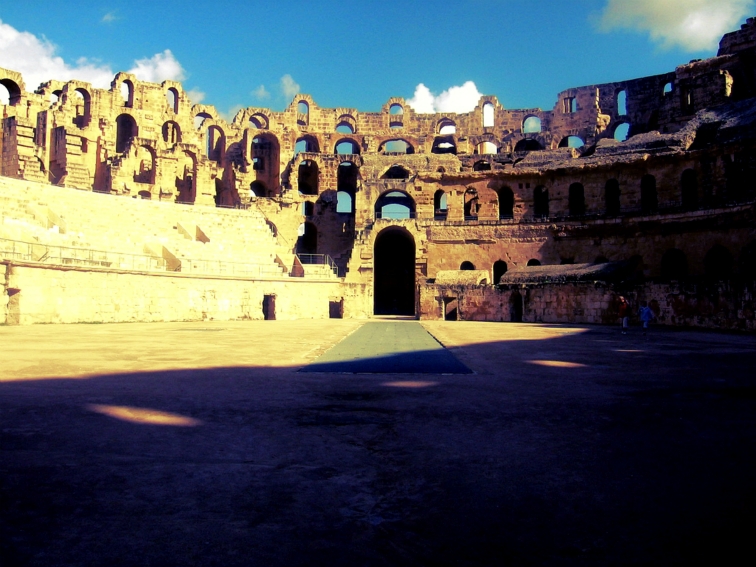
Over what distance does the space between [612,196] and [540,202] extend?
13.9 feet

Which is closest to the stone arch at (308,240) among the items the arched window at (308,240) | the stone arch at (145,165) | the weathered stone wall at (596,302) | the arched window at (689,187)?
the arched window at (308,240)

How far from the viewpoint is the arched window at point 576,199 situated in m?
34.8

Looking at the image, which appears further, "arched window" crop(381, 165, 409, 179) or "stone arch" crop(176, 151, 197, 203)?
"arched window" crop(381, 165, 409, 179)

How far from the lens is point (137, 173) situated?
126 feet

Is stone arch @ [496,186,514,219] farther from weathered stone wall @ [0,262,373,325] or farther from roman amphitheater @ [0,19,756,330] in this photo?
weathered stone wall @ [0,262,373,325]

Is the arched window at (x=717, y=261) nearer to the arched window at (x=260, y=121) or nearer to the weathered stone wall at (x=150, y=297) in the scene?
the weathered stone wall at (x=150, y=297)

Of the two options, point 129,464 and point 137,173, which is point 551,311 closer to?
point 129,464

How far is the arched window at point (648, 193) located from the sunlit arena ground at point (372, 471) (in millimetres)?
28645

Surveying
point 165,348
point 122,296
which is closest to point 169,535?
point 165,348

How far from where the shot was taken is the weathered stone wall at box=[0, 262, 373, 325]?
1805 cm

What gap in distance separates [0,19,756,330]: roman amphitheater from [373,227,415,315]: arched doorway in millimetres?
107

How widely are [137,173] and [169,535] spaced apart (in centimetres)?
3983

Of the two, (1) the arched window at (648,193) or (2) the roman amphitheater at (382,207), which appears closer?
(2) the roman amphitheater at (382,207)

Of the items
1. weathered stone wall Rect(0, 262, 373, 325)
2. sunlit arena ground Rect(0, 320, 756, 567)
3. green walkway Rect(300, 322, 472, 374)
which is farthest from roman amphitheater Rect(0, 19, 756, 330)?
sunlit arena ground Rect(0, 320, 756, 567)
